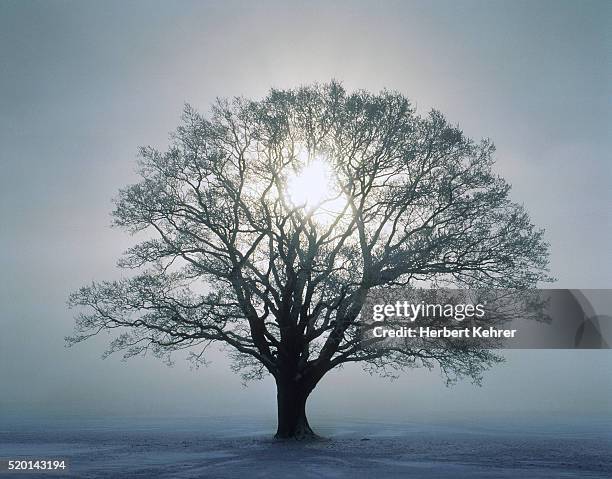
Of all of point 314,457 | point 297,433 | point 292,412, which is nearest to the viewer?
point 314,457

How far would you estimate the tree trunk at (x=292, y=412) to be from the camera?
106ft

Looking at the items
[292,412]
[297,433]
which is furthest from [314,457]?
[292,412]

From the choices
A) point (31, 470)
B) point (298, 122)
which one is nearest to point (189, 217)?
point (298, 122)

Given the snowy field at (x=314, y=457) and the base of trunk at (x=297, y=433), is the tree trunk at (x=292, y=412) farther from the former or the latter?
the snowy field at (x=314, y=457)

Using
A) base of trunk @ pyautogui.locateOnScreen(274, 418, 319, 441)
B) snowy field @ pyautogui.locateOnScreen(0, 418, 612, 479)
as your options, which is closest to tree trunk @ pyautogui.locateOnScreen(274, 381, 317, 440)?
base of trunk @ pyautogui.locateOnScreen(274, 418, 319, 441)

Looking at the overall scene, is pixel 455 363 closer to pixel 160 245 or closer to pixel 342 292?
pixel 342 292

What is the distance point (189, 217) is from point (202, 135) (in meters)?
4.15

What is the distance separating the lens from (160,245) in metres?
31.6

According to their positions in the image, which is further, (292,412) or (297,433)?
(292,412)

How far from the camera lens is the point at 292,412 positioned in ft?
106

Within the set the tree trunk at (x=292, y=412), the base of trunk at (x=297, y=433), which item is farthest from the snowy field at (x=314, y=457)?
the tree trunk at (x=292, y=412)

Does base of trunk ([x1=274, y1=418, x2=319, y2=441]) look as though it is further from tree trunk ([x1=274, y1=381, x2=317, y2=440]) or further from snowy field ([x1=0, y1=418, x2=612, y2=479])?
snowy field ([x1=0, y1=418, x2=612, y2=479])

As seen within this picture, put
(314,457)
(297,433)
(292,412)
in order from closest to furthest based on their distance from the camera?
1. (314,457)
2. (297,433)
3. (292,412)

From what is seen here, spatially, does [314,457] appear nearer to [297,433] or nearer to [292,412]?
[297,433]
